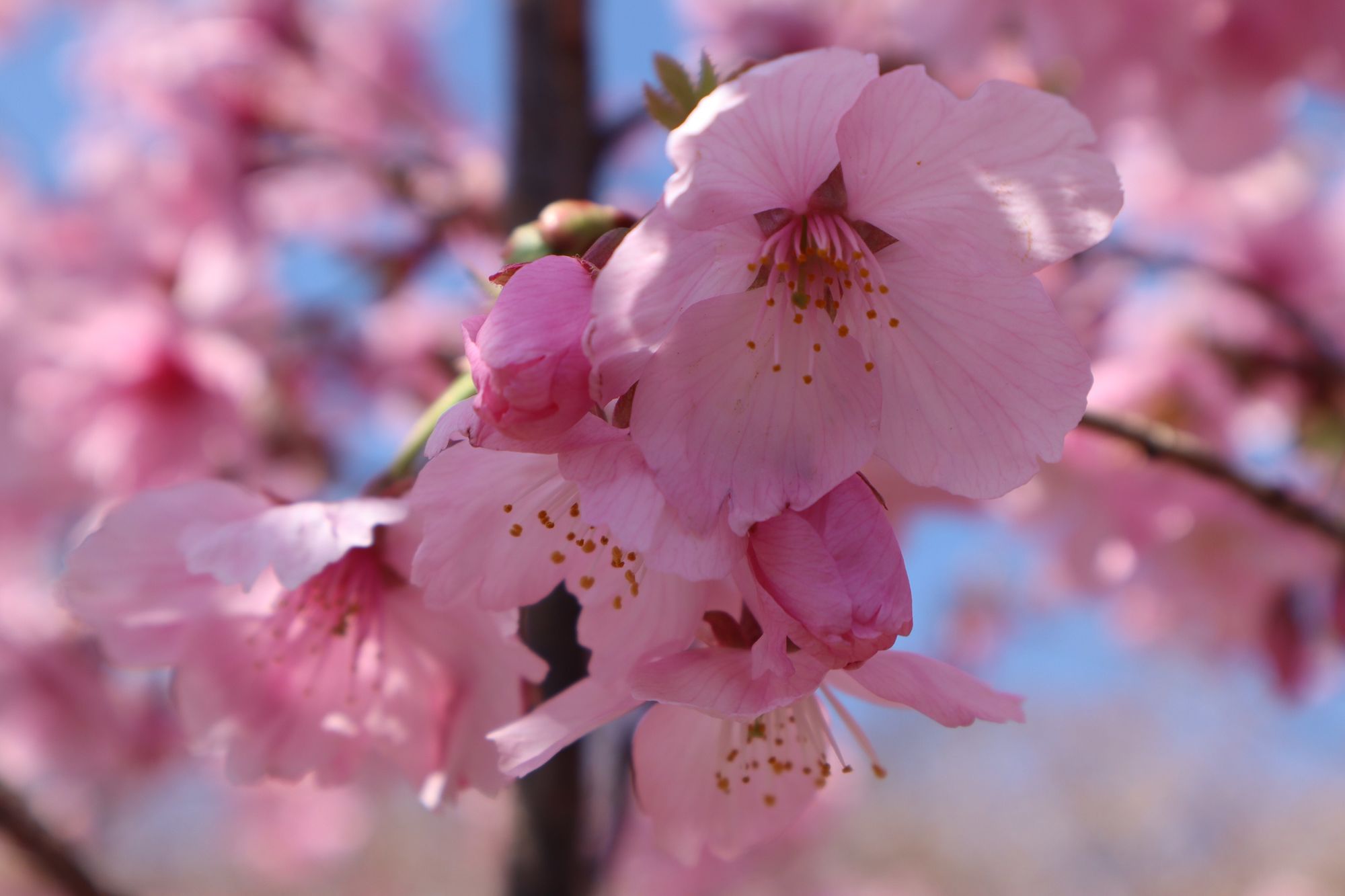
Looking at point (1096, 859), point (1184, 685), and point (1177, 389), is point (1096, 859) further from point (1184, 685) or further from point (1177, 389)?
point (1177, 389)

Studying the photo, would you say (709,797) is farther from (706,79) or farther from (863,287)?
(706,79)

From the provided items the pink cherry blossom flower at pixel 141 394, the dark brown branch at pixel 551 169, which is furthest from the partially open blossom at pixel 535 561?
the pink cherry blossom flower at pixel 141 394

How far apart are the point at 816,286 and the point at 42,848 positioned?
2.89 feet

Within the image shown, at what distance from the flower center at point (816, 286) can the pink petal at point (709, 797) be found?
264mm

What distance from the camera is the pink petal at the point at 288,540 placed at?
2.03 feet

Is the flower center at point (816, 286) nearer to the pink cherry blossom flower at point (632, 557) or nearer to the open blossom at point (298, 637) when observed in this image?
the pink cherry blossom flower at point (632, 557)

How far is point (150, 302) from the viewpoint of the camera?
1634 millimetres

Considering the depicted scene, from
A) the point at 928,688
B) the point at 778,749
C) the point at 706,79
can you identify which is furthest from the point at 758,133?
the point at 778,749

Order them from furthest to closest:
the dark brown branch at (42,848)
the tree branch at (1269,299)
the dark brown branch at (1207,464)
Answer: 1. the tree branch at (1269,299)
2. the dark brown branch at (42,848)
3. the dark brown branch at (1207,464)

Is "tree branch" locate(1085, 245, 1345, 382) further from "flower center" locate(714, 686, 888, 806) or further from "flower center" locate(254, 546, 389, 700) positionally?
"flower center" locate(254, 546, 389, 700)

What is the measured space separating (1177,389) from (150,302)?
154cm

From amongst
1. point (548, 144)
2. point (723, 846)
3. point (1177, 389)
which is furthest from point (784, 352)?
point (1177, 389)

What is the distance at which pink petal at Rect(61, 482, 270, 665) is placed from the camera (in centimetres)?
69

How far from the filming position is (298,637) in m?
0.81
